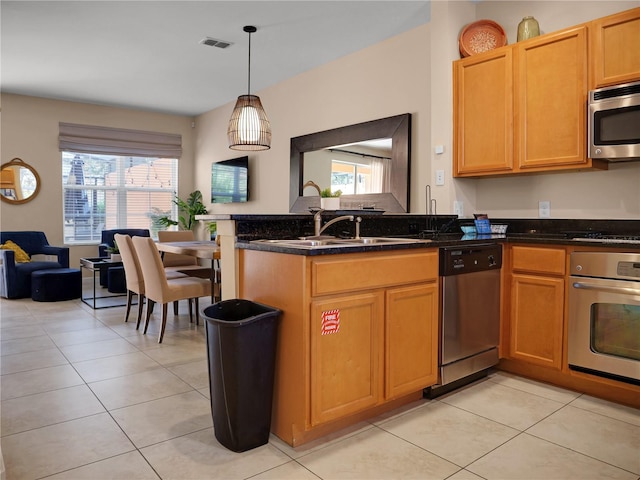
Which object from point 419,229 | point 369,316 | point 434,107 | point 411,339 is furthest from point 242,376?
point 434,107

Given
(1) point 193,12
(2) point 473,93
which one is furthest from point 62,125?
(2) point 473,93

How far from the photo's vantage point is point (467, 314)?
2.72 meters

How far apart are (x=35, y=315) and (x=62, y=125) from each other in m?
3.45

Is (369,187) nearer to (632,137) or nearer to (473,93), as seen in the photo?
(473,93)

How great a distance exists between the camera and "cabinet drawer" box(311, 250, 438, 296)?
6.61 ft

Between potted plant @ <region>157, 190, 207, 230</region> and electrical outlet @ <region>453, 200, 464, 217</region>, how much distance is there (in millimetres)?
5159

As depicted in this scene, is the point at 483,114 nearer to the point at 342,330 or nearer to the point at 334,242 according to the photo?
Result: the point at 334,242

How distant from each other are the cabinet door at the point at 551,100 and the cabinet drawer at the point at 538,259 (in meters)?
0.61

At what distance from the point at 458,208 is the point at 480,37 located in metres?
1.32

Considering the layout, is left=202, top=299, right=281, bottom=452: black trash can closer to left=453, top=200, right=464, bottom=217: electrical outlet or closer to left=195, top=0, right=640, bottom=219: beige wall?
left=453, top=200, right=464, bottom=217: electrical outlet

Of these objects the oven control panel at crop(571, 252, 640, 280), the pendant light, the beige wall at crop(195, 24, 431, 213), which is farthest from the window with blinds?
the oven control panel at crop(571, 252, 640, 280)

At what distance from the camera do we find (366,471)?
186 cm

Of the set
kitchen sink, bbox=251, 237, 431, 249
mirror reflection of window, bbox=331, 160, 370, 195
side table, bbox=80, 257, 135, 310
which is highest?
mirror reflection of window, bbox=331, 160, 370, 195

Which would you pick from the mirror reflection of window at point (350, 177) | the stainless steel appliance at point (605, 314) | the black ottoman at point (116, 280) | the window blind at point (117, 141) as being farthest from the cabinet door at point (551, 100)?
the window blind at point (117, 141)
